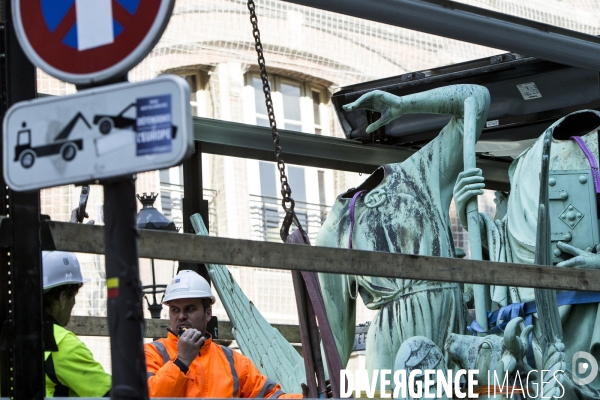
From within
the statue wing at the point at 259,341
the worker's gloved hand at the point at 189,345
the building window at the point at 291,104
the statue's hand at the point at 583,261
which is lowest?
the worker's gloved hand at the point at 189,345

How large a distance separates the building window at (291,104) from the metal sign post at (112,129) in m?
14.9

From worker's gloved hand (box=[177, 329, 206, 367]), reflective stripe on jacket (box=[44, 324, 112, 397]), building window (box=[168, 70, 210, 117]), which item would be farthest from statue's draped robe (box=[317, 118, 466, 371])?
building window (box=[168, 70, 210, 117])

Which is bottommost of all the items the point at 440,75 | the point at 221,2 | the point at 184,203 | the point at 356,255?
the point at 356,255

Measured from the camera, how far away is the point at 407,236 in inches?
278

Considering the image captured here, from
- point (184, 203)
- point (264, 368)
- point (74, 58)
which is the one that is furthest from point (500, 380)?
point (74, 58)

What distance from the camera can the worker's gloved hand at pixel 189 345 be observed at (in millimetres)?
4988

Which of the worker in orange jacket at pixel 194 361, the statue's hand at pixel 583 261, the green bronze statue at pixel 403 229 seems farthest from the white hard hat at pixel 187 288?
the statue's hand at pixel 583 261

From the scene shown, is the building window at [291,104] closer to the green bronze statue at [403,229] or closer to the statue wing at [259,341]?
the green bronze statue at [403,229]

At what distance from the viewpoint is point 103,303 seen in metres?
15.6

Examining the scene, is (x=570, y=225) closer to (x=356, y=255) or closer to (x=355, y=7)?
(x=355, y=7)

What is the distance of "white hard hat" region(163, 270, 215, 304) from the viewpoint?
18.0 feet

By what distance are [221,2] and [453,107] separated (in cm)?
1014

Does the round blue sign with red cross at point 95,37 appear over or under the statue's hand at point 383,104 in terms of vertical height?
under

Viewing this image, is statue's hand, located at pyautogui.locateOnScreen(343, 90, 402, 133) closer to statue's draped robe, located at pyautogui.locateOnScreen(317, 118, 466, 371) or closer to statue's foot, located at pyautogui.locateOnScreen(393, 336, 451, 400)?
statue's draped robe, located at pyautogui.locateOnScreen(317, 118, 466, 371)
